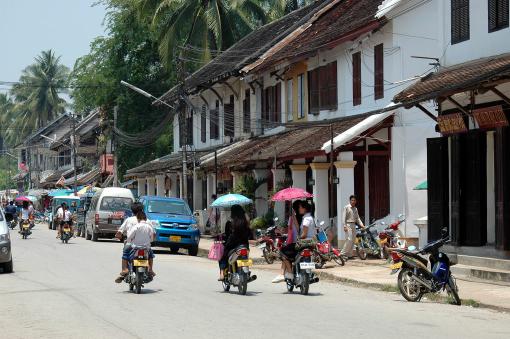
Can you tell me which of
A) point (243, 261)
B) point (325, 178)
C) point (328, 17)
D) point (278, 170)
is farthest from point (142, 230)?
point (328, 17)

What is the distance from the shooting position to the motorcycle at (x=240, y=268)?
17734 millimetres

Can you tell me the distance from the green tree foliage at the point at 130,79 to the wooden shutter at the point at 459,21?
4194cm

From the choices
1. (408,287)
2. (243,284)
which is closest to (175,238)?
(243,284)

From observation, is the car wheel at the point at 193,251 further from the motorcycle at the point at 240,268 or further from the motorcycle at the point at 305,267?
the motorcycle at the point at 305,267

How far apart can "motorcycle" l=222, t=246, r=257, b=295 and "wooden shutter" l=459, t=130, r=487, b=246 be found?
694 centimetres

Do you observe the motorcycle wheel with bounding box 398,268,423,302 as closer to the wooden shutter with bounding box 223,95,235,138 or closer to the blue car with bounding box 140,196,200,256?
the blue car with bounding box 140,196,200,256

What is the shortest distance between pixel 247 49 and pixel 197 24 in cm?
630

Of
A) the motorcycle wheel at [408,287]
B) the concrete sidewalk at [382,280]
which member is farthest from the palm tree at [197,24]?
the motorcycle wheel at [408,287]

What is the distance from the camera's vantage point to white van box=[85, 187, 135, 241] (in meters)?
40.1

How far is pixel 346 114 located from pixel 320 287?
11731 millimetres

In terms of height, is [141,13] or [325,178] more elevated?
[141,13]

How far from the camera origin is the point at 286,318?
1395 centimetres

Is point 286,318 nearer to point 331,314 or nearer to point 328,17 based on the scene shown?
point 331,314

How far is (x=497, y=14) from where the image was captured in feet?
70.0
